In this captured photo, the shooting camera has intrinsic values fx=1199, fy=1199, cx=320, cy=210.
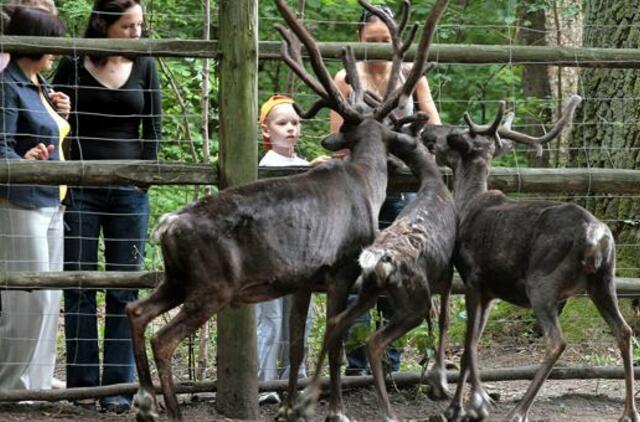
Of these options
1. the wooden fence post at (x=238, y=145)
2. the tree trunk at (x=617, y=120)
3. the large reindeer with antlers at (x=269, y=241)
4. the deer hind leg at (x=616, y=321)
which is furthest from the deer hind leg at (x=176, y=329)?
the tree trunk at (x=617, y=120)

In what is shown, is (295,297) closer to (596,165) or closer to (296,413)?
(296,413)

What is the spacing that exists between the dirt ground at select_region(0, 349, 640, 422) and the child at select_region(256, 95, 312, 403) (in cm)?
26

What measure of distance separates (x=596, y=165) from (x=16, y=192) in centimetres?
442

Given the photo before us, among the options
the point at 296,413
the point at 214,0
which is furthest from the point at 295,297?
the point at 214,0

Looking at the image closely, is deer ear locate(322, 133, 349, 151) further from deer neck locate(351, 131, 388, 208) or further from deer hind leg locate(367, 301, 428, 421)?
deer hind leg locate(367, 301, 428, 421)

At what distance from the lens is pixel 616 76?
9008 mm

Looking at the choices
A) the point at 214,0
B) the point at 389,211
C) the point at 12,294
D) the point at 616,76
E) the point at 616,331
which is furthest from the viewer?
the point at 214,0

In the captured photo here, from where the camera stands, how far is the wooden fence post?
6.79 meters

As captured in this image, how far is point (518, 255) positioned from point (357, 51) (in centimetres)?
160

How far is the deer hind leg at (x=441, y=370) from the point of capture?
6844mm

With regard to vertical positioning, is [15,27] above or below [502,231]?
above

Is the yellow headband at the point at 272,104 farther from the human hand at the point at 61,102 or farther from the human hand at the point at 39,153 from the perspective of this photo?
the human hand at the point at 39,153

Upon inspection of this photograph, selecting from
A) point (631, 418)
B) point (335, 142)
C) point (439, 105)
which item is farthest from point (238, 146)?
point (439, 105)

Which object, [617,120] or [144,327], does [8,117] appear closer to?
[144,327]
